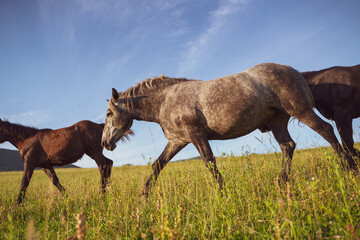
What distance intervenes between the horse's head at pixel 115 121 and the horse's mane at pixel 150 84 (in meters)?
0.29

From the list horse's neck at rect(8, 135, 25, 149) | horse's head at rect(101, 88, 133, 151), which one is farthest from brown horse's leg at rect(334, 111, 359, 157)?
horse's neck at rect(8, 135, 25, 149)

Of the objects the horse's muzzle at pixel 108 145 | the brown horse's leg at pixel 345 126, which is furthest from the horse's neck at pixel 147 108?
the brown horse's leg at pixel 345 126

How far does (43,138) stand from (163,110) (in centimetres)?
681

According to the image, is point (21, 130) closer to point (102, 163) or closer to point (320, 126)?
point (102, 163)

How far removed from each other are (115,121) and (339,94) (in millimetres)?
6745

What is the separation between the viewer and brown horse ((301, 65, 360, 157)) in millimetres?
6680

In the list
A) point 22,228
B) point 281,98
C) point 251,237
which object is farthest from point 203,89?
point 22,228

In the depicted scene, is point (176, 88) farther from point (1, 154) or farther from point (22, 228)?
point (1, 154)

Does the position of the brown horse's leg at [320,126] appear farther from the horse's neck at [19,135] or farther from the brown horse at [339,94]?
the horse's neck at [19,135]

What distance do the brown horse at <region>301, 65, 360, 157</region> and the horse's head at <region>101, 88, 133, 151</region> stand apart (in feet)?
19.6

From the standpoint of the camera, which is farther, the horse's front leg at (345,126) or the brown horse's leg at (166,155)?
the horse's front leg at (345,126)

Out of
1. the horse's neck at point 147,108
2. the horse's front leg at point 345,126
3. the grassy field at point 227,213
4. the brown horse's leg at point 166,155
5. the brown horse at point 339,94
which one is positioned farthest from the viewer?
the brown horse at point 339,94

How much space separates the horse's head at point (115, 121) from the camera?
598 cm

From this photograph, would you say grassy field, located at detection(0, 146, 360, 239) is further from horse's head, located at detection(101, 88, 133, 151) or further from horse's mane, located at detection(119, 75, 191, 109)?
horse's mane, located at detection(119, 75, 191, 109)
